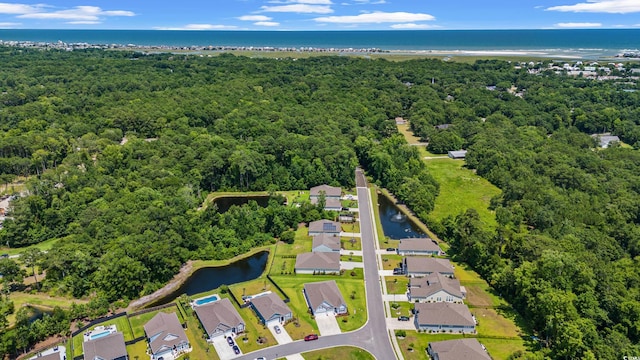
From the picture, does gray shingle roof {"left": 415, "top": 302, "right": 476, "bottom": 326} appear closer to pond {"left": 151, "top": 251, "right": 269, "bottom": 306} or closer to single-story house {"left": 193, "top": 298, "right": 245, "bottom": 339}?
single-story house {"left": 193, "top": 298, "right": 245, "bottom": 339}

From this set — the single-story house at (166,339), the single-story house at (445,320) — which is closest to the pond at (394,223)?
the single-story house at (445,320)

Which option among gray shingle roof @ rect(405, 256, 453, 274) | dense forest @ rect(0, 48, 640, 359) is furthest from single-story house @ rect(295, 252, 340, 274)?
gray shingle roof @ rect(405, 256, 453, 274)

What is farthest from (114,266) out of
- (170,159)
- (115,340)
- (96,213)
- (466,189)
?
(466,189)

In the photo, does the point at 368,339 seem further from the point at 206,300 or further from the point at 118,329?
the point at 118,329

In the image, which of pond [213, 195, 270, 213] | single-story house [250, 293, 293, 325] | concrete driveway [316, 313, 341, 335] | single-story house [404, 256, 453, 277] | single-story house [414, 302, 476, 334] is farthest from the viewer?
pond [213, 195, 270, 213]

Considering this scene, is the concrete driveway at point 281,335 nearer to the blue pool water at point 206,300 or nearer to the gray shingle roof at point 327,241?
the blue pool water at point 206,300

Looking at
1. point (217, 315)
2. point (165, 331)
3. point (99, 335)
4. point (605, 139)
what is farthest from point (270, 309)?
point (605, 139)
